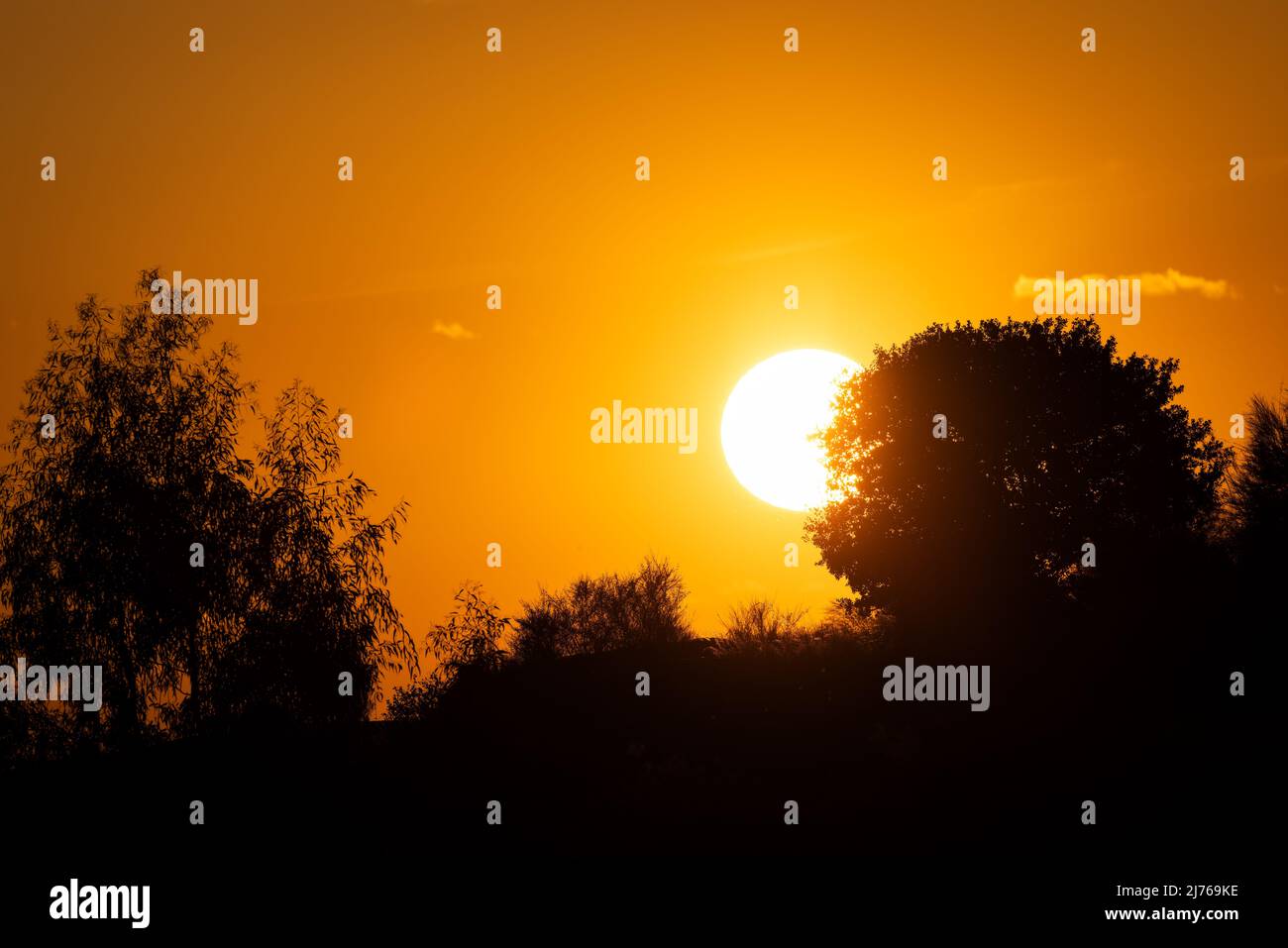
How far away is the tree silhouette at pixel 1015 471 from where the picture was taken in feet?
144

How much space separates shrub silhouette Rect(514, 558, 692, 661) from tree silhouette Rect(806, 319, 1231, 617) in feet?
55.1

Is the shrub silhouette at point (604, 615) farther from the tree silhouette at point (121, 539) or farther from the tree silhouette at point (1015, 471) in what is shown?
the tree silhouette at point (121, 539)

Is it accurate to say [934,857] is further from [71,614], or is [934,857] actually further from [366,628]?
[71,614]

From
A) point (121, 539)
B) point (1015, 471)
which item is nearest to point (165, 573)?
point (121, 539)

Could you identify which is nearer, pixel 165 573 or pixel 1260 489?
pixel 165 573

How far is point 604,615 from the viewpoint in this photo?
6316cm

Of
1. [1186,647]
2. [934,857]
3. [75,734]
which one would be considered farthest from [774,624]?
[75,734]

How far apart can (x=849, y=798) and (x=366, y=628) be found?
12.6 metres

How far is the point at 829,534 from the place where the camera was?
4828cm

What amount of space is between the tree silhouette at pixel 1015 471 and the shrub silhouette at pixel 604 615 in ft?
55.1

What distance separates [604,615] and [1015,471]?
26.1m

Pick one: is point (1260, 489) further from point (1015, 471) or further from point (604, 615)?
point (604, 615)

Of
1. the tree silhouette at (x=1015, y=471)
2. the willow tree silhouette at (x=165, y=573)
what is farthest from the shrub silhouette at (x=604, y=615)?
the willow tree silhouette at (x=165, y=573)
